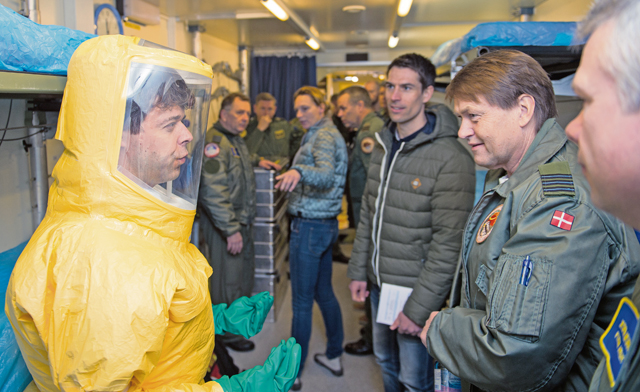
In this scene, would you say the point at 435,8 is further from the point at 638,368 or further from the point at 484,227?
the point at 638,368

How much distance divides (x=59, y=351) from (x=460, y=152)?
4.79 feet

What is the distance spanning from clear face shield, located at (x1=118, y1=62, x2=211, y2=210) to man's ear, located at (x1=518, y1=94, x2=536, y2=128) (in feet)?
2.74

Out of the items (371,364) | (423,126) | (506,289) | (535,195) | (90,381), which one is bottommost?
(371,364)

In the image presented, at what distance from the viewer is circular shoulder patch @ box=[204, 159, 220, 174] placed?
261 centimetres

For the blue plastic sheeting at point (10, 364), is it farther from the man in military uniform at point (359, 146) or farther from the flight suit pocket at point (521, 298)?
the man in military uniform at point (359, 146)

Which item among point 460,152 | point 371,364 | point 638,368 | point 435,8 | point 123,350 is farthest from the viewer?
point 435,8

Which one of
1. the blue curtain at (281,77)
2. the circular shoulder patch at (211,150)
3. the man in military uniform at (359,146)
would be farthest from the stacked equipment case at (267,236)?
the blue curtain at (281,77)

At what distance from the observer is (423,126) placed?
179 cm

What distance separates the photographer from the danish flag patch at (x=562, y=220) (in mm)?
858

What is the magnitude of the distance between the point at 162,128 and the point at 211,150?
1655 mm

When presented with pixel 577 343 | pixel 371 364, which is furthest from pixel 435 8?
pixel 577 343

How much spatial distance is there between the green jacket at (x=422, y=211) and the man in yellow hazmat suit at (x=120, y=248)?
0.78m

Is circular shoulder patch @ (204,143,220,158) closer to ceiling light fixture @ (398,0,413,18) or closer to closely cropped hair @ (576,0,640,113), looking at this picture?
ceiling light fixture @ (398,0,413,18)

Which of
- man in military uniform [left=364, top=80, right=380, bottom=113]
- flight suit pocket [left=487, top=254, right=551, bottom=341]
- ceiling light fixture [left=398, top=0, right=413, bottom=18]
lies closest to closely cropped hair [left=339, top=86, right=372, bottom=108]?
man in military uniform [left=364, top=80, right=380, bottom=113]
